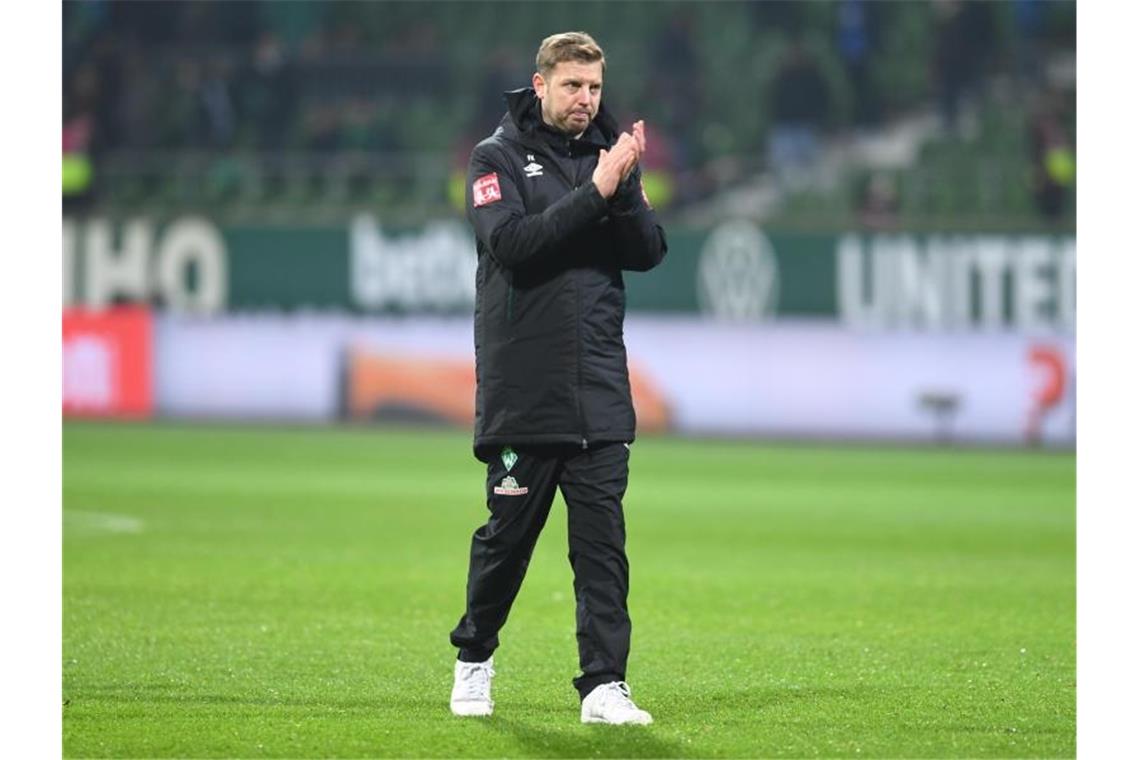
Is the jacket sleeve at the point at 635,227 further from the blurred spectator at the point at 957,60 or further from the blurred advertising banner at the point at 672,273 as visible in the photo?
the blurred spectator at the point at 957,60

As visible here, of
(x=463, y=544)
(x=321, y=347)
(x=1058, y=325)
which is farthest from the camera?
(x=321, y=347)

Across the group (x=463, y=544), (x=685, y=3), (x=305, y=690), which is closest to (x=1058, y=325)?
(x=685, y=3)

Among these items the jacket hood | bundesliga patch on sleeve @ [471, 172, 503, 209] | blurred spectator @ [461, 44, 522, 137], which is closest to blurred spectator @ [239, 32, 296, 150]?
blurred spectator @ [461, 44, 522, 137]

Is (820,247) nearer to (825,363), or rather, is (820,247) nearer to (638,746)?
(825,363)

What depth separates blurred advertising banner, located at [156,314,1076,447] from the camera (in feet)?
74.3

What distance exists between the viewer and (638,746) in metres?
5.44

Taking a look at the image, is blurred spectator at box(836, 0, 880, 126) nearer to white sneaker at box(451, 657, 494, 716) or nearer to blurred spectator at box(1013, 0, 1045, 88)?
blurred spectator at box(1013, 0, 1045, 88)

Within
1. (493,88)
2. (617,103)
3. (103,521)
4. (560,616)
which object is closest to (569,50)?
(560,616)

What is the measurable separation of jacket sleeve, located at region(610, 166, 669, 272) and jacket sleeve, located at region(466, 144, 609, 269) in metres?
0.11

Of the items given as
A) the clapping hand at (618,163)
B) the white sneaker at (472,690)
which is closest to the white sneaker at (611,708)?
the white sneaker at (472,690)

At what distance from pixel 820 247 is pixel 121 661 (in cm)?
1730

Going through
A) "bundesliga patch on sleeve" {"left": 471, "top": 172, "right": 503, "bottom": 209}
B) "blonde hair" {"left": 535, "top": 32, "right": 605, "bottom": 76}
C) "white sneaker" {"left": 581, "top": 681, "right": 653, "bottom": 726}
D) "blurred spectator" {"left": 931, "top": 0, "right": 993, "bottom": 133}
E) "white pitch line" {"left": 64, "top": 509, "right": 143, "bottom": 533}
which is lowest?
"white pitch line" {"left": 64, "top": 509, "right": 143, "bottom": 533}

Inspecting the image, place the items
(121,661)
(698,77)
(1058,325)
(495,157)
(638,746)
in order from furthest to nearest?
(698,77)
(1058,325)
(121,661)
(495,157)
(638,746)

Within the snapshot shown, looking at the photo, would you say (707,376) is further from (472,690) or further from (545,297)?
(545,297)
